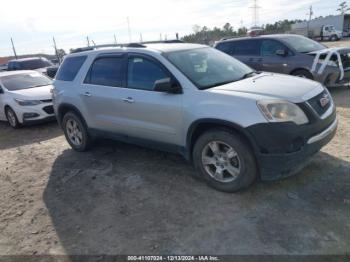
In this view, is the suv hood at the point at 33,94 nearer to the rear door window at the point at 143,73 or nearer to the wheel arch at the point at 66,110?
the wheel arch at the point at 66,110

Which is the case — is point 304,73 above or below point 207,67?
below

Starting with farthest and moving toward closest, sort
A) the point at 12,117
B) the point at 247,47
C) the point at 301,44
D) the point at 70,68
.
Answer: the point at 247,47
the point at 301,44
the point at 12,117
the point at 70,68

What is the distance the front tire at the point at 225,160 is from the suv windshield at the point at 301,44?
6.27m

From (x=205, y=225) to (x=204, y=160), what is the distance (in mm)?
916

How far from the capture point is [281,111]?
3.58 meters

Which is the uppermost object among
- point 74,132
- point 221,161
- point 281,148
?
point 281,148

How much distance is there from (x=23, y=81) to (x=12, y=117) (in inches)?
49.5

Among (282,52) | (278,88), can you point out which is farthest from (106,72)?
(282,52)

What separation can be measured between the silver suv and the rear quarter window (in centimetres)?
20

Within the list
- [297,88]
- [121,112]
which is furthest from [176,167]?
[297,88]

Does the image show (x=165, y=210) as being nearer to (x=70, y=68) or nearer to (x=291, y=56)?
(x=70, y=68)

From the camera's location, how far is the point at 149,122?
15.1 ft

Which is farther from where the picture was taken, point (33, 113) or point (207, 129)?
point (33, 113)

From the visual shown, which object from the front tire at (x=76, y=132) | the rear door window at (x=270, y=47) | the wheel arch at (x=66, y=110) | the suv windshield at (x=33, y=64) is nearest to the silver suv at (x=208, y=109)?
the wheel arch at (x=66, y=110)
